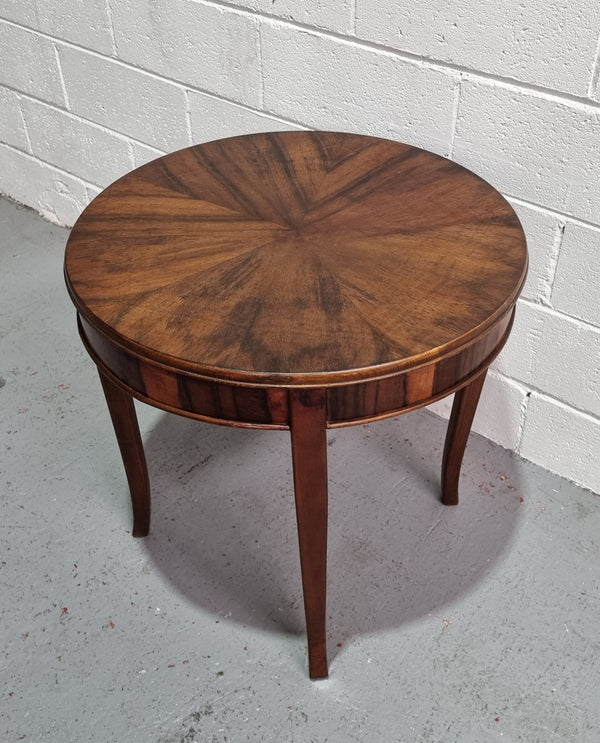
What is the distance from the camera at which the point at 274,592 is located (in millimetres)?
1479

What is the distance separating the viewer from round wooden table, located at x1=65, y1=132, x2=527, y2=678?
990 millimetres

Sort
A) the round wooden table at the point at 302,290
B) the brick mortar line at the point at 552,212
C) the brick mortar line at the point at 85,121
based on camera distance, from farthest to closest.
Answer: the brick mortar line at the point at 85,121 < the brick mortar line at the point at 552,212 < the round wooden table at the point at 302,290

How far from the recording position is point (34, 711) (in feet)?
4.30

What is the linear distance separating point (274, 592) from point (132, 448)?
377mm

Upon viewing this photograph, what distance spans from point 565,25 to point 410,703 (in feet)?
3.68

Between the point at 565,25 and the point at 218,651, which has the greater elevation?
the point at 565,25

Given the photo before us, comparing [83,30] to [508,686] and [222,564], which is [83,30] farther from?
[508,686]

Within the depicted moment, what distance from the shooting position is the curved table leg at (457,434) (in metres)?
1.43

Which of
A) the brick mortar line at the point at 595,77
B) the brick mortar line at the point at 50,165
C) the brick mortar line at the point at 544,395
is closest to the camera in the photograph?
the brick mortar line at the point at 595,77

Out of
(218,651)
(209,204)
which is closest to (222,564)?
(218,651)

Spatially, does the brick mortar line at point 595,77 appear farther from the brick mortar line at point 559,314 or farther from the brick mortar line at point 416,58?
the brick mortar line at point 559,314

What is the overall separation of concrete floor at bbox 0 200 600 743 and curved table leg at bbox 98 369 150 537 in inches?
2.6

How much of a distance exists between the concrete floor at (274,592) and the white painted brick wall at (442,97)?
0.22 metres

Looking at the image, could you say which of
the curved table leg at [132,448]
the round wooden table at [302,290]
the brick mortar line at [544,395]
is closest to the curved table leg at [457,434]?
the round wooden table at [302,290]
